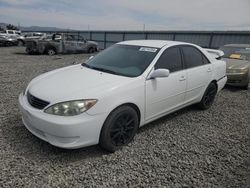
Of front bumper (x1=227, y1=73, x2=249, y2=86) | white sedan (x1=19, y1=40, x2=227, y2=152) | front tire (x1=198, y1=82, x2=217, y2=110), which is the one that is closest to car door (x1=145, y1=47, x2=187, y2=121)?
white sedan (x1=19, y1=40, x2=227, y2=152)

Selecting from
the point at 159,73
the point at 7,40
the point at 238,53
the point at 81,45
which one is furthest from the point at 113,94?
the point at 7,40

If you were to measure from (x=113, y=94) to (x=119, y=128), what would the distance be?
1.68ft

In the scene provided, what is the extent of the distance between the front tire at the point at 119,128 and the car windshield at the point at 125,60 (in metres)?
0.58

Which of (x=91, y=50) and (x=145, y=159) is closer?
(x=145, y=159)

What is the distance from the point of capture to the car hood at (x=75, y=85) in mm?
2516

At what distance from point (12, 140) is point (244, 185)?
10.0ft

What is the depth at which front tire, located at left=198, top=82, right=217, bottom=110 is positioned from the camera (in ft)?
14.3

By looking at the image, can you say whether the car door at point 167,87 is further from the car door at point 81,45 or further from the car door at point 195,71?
the car door at point 81,45

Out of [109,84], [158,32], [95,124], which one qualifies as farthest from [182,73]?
[158,32]

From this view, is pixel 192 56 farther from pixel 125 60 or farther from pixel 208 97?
pixel 125 60

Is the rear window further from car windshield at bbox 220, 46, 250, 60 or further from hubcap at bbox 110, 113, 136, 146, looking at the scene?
car windshield at bbox 220, 46, 250, 60

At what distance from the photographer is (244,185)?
2346 mm

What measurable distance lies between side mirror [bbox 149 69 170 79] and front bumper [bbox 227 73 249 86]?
4380 millimetres

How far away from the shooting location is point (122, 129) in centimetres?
285
